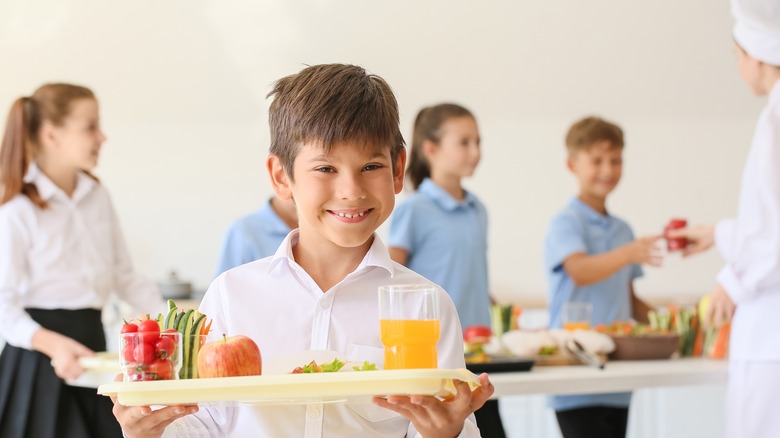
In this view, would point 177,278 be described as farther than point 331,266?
Yes

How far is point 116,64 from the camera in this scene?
466cm

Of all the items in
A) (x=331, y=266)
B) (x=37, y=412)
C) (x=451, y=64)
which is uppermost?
(x=451, y=64)

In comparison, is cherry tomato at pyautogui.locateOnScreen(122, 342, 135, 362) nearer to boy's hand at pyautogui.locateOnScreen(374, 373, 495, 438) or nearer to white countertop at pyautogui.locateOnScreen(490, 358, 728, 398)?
boy's hand at pyautogui.locateOnScreen(374, 373, 495, 438)

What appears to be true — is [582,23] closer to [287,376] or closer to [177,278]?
[177,278]

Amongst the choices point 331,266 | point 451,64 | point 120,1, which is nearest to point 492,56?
point 451,64

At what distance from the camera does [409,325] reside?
120cm

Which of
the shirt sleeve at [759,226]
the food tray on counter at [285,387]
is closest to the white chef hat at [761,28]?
the shirt sleeve at [759,226]

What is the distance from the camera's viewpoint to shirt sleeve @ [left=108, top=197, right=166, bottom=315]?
9.92 feet

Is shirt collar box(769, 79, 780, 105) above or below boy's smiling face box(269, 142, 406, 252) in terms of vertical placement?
above

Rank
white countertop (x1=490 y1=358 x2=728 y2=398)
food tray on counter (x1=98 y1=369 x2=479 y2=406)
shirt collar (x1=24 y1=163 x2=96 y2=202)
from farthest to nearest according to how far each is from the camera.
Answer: shirt collar (x1=24 y1=163 x2=96 y2=202) → white countertop (x1=490 y1=358 x2=728 y2=398) → food tray on counter (x1=98 y1=369 x2=479 y2=406)

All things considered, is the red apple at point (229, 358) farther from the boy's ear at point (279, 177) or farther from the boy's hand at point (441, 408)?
the boy's ear at point (279, 177)

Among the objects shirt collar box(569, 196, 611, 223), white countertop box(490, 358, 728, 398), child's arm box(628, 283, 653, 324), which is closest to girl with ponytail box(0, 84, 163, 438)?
white countertop box(490, 358, 728, 398)

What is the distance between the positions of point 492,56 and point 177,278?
1790 mm

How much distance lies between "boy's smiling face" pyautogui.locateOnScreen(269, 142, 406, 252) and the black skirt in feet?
5.36
